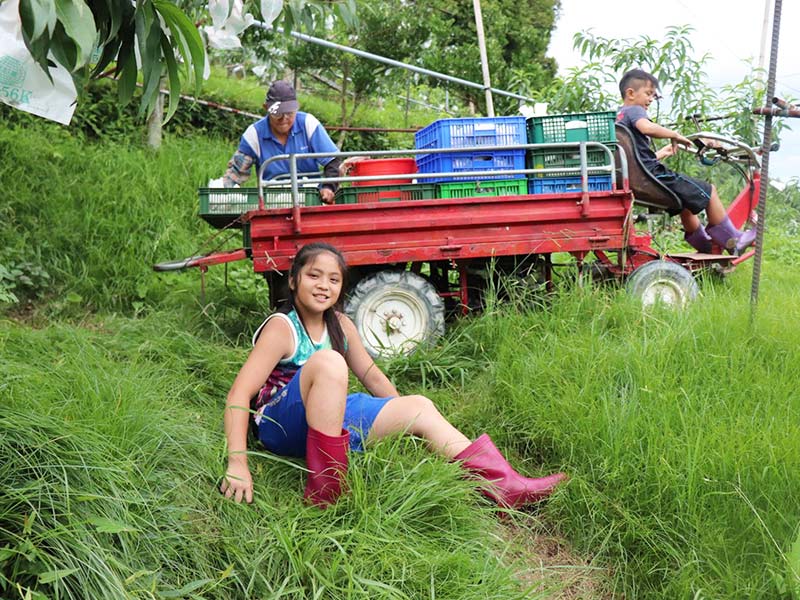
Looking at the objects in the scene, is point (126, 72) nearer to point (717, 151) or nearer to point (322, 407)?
point (322, 407)

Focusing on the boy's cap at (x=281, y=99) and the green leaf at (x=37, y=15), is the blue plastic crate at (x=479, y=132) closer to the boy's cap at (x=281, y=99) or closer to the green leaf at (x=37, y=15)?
the boy's cap at (x=281, y=99)

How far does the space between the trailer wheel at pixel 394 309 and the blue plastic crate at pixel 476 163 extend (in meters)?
0.69

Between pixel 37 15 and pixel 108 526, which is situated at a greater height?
pixel 37 15

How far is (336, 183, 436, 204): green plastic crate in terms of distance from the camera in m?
5.53

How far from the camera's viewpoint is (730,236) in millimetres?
6262

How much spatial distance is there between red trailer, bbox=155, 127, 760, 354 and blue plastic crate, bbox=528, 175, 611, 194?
3cm

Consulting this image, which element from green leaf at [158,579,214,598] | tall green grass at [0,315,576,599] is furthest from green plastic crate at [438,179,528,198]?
green leaf at [158,579,214,598]

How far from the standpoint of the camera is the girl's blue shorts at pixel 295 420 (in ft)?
11.1

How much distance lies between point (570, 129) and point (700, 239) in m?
1.48

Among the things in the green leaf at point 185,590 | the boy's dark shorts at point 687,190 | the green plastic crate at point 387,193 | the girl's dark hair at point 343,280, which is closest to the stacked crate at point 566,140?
the boy's dark shorts at point 687,190

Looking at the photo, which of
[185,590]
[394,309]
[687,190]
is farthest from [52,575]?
[687,190]

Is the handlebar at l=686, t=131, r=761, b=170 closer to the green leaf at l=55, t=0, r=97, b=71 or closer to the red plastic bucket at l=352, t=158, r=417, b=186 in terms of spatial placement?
the red plastic bucket at l=352, t=158, r=417, b=186

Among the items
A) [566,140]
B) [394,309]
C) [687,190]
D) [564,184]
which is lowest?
[394,309]

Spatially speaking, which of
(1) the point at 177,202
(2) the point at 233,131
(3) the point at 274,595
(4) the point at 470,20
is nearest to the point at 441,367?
(3) the point at 274,595
